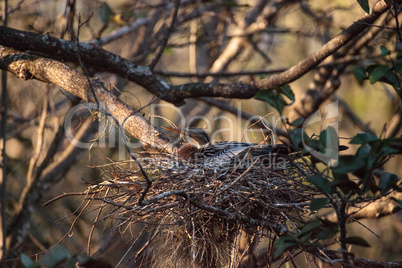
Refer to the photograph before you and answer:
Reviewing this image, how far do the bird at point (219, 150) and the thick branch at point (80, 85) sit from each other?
16.3 inches

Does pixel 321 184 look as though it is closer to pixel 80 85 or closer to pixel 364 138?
pixel 364 138

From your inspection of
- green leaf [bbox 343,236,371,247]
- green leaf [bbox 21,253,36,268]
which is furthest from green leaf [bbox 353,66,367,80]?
green leaf [bbox 21,253,36,268]

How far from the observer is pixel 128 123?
2.92 m

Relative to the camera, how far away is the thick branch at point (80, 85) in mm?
2832

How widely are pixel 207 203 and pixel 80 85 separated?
3.99 ft

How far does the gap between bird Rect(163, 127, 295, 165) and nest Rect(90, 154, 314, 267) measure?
157 millimetres

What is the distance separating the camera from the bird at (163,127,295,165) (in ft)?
10.1

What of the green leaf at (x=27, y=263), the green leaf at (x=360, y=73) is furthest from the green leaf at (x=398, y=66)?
the green leaf at (x=27, y=263)

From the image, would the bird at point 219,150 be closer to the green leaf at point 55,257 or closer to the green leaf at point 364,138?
the green leaf at point 364,138

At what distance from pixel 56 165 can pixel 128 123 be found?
2.83 metres

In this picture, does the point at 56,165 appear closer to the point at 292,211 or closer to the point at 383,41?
the point at 292,211

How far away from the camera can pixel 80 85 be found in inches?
111

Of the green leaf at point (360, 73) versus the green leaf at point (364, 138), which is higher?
the green leaf at point (360, 73)

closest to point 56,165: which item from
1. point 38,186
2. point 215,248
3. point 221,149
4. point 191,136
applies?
point 38,186
